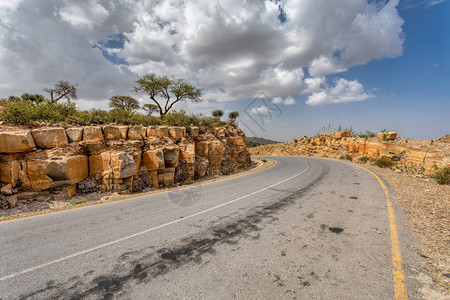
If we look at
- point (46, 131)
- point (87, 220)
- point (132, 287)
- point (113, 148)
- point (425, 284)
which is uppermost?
point (46, 131)

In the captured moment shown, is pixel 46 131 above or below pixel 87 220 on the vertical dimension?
above

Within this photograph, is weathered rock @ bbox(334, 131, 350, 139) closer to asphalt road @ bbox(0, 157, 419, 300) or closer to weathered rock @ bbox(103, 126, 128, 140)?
asphalt road @ bbox(0, 157, 419, 300)

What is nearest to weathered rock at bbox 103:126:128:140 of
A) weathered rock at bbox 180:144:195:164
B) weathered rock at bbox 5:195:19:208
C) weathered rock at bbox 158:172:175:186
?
weathered rock at bbox 158:172:175:186

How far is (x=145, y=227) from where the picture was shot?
457 centimetres

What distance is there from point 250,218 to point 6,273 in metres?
4.78

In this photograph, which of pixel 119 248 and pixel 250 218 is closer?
pixel 119 248

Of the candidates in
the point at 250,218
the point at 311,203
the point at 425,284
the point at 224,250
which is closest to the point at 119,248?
the point at 224,250

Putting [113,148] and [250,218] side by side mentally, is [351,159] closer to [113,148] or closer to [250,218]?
[250,218]

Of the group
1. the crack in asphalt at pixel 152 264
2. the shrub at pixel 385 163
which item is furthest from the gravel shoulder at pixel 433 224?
the shrub at pixel 385 163

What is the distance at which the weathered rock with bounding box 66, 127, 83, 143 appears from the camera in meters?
8.66

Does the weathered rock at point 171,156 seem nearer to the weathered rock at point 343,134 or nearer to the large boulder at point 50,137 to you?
the large boulder at point 50,137

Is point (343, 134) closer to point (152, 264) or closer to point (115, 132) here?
point (115, 132)

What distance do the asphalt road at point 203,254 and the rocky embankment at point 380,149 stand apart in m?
12.3

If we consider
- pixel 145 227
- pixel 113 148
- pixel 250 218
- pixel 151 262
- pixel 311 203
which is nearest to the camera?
pixel 151 262
